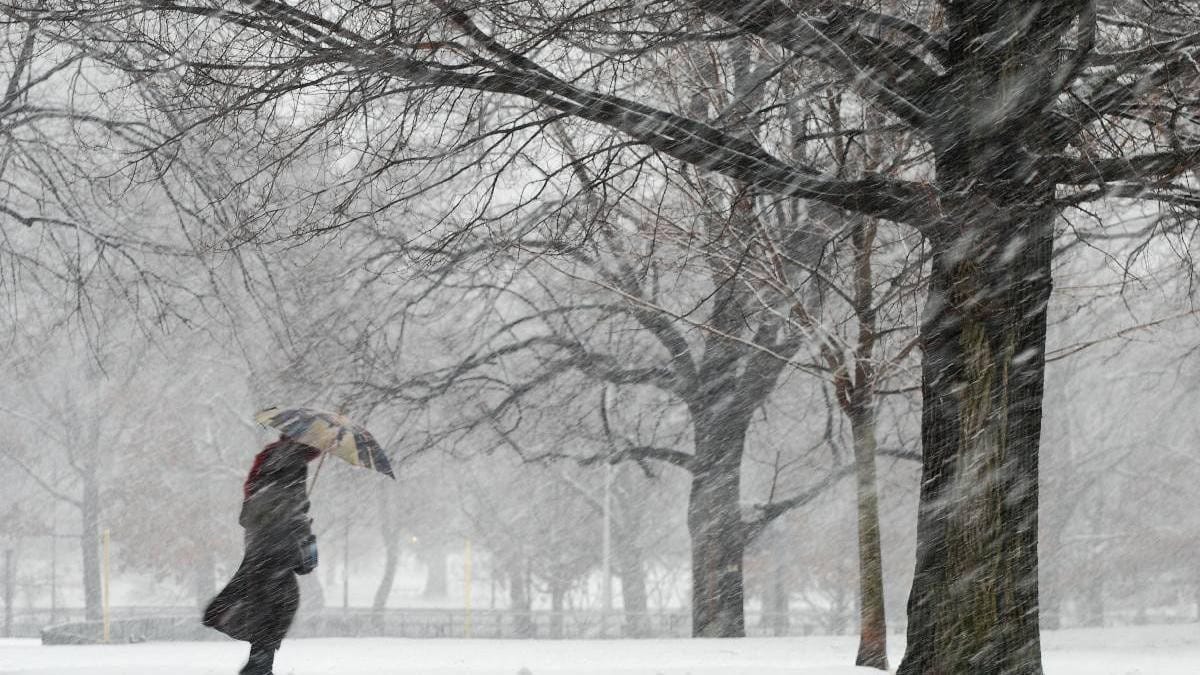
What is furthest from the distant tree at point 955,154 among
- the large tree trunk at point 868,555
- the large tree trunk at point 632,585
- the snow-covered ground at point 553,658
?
the large tree trunk at point 632,585

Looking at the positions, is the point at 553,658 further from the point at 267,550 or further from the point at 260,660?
the point at 267,550

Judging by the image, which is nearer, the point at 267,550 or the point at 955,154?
the point at 955,154

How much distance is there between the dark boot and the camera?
8.22 meters

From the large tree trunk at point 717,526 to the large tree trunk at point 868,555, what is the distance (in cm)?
474

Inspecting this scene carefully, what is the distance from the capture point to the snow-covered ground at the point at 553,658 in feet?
32.7

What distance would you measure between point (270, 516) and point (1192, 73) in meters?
6.53

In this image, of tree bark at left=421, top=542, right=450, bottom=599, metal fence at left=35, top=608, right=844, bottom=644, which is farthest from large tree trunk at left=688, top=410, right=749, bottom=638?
tree bark at left=421, top=542, right=450, bottom=599

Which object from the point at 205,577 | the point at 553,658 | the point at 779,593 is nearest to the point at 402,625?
the point at 205,577

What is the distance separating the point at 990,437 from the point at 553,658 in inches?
223

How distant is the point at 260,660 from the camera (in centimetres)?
825

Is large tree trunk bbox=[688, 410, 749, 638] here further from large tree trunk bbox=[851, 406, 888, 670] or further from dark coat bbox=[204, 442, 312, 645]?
dark coat bbox=[204, 442, 312, 645]

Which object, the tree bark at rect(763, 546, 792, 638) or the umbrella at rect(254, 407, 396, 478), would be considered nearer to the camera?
the umbrella at rect(254, 407, 396, 478)

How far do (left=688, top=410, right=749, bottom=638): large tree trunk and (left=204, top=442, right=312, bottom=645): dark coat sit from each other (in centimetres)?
897

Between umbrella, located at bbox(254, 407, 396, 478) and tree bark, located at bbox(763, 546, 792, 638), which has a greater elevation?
umbrella, located at bbox(254, 407, 396, 478)
